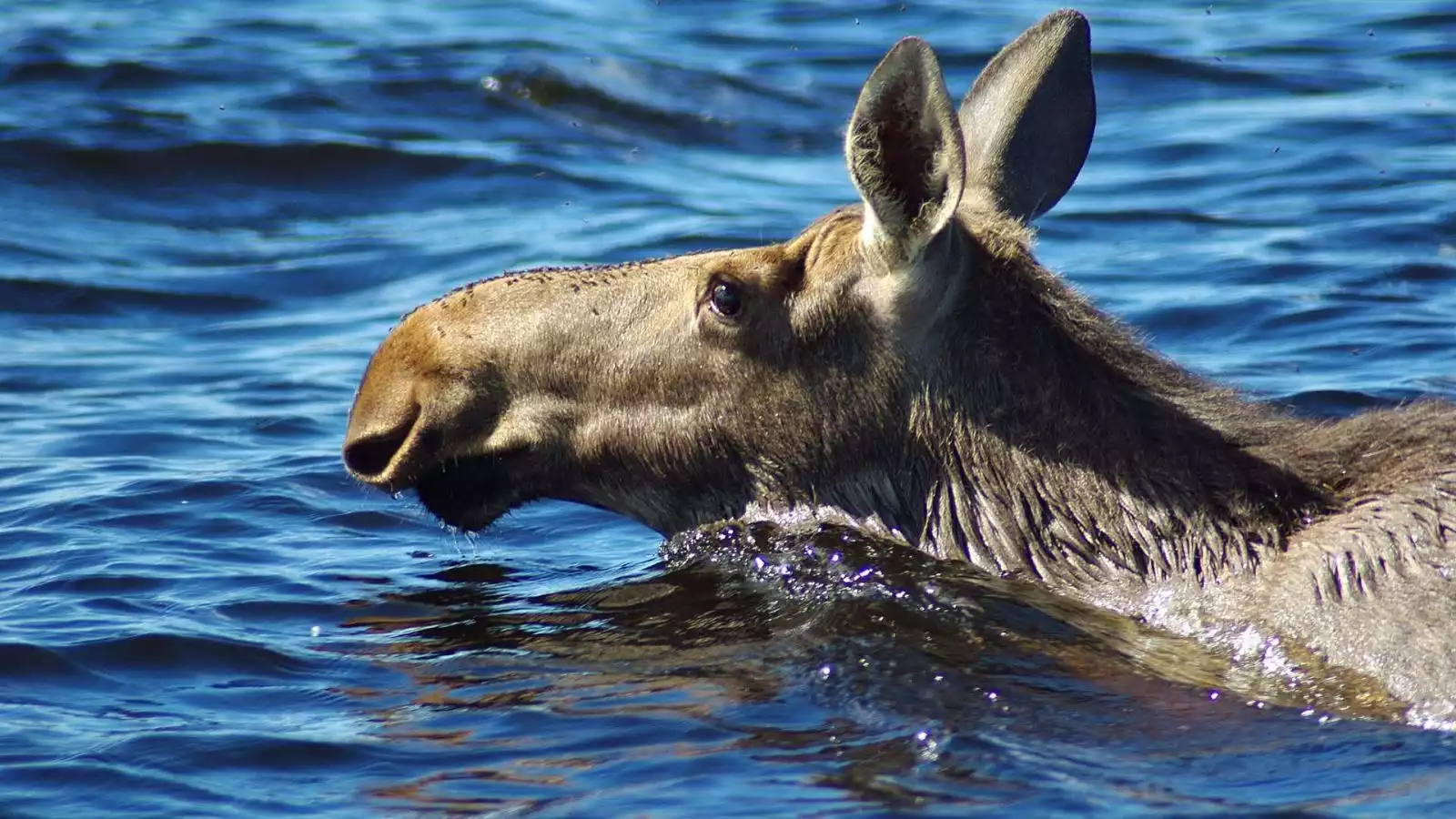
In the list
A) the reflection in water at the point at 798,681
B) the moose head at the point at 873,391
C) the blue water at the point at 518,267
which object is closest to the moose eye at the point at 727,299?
the moose head at the point at 873,391

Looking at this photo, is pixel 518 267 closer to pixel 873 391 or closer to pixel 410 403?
pixel 410 403

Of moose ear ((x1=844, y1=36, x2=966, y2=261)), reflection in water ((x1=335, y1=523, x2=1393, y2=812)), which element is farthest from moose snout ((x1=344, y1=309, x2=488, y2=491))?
moose ear ((x1=844, y1=36, x2=966, y2=261))

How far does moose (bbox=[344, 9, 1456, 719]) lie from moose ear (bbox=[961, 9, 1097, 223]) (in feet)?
0.06

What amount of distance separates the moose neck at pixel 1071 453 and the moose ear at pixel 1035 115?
0.66m

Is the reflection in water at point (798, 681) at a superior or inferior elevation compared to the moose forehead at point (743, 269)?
inferior

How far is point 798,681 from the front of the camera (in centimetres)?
585

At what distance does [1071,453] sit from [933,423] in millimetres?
405

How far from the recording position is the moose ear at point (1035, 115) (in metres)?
6.88

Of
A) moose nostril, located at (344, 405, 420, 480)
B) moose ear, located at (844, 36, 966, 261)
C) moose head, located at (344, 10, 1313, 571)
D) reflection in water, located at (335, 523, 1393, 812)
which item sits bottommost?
reflection in water, located at (335, 523, 1393, 812)

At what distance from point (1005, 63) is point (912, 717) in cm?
248

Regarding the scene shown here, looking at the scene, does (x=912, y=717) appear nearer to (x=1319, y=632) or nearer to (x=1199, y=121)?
(x=1319, y=632)

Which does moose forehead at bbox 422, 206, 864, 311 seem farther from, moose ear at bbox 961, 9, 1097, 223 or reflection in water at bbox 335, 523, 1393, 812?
reflection in water at bbox 335, 523, 1393, 812

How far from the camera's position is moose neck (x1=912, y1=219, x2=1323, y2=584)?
611cm

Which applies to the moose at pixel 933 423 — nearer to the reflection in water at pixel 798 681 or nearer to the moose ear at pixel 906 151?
the moose ear at pixel 906 151
